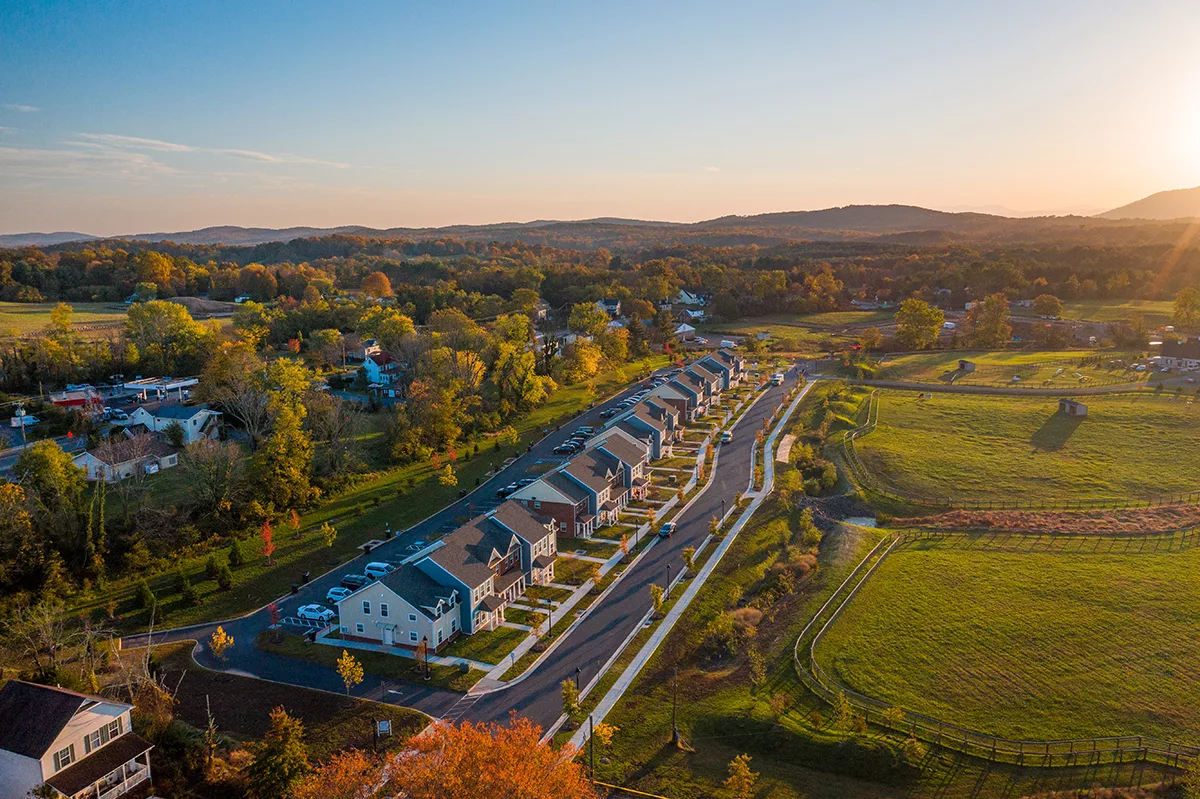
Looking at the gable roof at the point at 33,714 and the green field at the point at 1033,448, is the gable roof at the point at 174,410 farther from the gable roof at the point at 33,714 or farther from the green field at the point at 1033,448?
the green field at the point at 1033,448

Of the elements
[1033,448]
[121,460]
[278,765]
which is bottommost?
[1033,448]

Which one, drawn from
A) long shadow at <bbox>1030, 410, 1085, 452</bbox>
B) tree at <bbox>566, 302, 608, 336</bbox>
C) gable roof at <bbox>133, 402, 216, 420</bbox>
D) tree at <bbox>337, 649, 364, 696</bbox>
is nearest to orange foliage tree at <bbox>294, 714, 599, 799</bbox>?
tree at <bbox>337, 649, 364, 696</bbox>

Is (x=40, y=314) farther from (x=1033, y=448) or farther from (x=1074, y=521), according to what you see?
(x=1074, y=521)

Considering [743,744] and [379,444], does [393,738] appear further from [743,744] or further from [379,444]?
[379,444]

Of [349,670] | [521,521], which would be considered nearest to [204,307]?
[521,521]

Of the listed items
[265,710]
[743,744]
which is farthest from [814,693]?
[265,710]

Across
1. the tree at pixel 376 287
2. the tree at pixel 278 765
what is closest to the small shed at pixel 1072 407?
the tree at pixel 278 765
